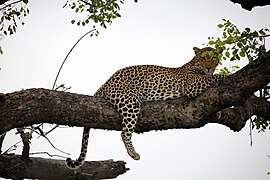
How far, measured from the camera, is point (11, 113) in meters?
3.78

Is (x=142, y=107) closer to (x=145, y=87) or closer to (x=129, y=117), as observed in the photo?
(x=129, y=117)

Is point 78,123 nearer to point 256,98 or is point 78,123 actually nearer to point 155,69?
point 155,69

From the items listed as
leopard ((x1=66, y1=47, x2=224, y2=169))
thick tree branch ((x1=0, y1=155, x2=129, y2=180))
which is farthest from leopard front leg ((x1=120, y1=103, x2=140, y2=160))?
thick tree branch ((x1=0, y1=155, x2=129, y2=180))

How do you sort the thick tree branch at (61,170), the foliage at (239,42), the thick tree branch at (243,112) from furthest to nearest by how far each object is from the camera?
1. the thick tree branch at (61,170)
2. the thick tree branch at (243,112)
3. the foliage at (239,42)

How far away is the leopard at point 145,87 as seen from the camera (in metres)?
4.07

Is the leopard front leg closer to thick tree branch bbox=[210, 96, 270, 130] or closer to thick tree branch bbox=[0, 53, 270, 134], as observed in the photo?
thick tree branch bbox=[0, 53, 270, 134]

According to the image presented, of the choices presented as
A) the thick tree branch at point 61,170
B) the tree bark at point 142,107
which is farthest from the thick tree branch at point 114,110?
the thick tree branch at point 61,170

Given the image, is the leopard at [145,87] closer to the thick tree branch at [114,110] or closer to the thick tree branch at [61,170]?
the thick tree branch at [114,110]

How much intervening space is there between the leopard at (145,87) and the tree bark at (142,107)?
81 millimetres

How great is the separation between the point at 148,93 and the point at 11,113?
4.21ft

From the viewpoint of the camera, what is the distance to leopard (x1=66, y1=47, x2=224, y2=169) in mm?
4070

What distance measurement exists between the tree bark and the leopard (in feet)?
0.27

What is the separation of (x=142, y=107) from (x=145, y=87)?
324mm

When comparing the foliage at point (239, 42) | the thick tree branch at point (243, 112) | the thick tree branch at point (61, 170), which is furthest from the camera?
the thick tree branch at point (61, 170)
